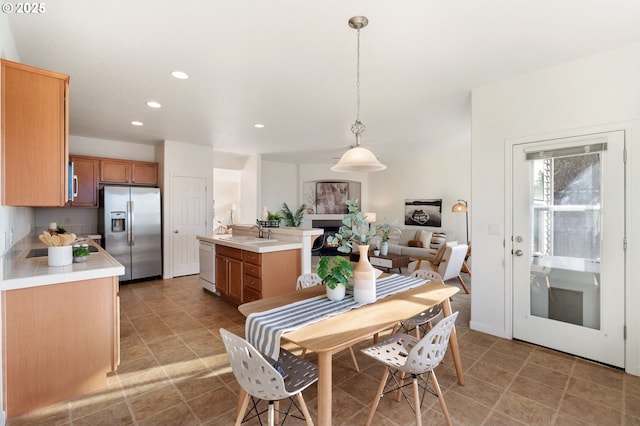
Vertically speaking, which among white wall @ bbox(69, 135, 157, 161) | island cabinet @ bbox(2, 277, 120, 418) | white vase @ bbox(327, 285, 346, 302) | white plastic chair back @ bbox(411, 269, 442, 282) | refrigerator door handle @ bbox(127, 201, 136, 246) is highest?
white wall @ bbox(69, 135, 157, 161)

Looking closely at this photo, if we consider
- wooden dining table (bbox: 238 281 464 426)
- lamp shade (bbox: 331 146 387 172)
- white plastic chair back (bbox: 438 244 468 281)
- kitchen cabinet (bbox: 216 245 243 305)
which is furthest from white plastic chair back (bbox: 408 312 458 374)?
white plastic chair back (bbox: 438 244 468 281)

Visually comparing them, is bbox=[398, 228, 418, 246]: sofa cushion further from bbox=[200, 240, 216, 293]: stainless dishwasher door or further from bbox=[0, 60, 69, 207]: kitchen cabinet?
bbox=[0, 60, 69, 207]: kitchen cabinet

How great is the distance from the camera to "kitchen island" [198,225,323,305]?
367 centimetres

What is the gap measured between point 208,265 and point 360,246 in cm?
337

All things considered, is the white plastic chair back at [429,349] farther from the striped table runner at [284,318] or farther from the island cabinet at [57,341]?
the island cabinet at [57,341]

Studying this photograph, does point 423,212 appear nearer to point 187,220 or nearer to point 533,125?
point 533,125

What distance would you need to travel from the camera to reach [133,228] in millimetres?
5242

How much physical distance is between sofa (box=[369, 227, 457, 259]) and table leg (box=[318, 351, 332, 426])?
4.66 m

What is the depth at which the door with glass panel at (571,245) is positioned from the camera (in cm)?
252

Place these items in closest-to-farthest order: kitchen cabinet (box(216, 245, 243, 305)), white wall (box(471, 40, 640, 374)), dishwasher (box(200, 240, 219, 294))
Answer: white wall (box(471, 40, 640, 374))
kitchen cabinet (box(216, 245, 243, 305))
dishwasher (box(200, 240, 219, 294))

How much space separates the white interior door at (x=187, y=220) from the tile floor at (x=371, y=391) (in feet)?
9.26

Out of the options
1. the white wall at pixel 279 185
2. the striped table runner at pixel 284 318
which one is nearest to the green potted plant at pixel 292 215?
the white wall at pixel 279 185

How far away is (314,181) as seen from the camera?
28.9ft

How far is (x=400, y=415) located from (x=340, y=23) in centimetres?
263
